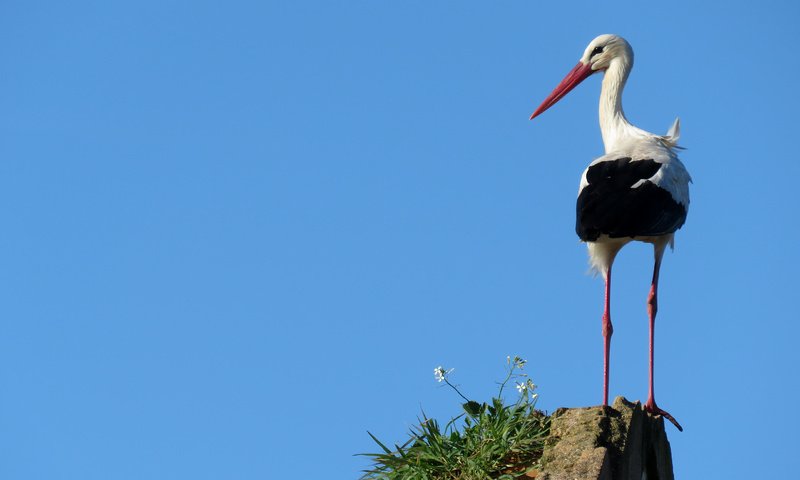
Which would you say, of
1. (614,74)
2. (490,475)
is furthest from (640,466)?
(614,74)

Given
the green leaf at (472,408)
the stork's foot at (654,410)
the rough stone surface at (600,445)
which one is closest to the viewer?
the rough stone surface at (600,445)

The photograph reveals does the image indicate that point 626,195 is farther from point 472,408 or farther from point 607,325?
point 472,408

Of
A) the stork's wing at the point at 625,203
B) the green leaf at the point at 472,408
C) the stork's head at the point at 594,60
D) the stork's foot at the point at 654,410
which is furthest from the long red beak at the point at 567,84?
the green leaf at the point at 472,408

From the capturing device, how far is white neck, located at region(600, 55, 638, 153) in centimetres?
954

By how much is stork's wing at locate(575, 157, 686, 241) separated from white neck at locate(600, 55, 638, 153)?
3.23ft

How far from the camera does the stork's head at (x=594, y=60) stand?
10.1 metres

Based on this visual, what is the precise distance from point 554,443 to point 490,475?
370mm

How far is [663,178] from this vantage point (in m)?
8.35

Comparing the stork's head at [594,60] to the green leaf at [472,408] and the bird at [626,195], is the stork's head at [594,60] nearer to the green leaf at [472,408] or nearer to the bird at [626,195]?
the bird at [626,195]

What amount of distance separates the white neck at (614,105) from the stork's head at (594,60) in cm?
6

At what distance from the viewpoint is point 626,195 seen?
314 inches

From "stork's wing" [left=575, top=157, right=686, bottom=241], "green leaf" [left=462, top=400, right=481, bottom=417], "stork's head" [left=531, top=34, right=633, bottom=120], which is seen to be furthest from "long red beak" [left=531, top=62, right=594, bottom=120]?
"green leaf" [left=462, top=400, right=481, bottom=417]

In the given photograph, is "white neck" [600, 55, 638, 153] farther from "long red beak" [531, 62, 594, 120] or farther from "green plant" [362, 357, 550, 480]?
"green plant" [362, 357, 550, 480]

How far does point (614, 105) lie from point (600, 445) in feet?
17.6
